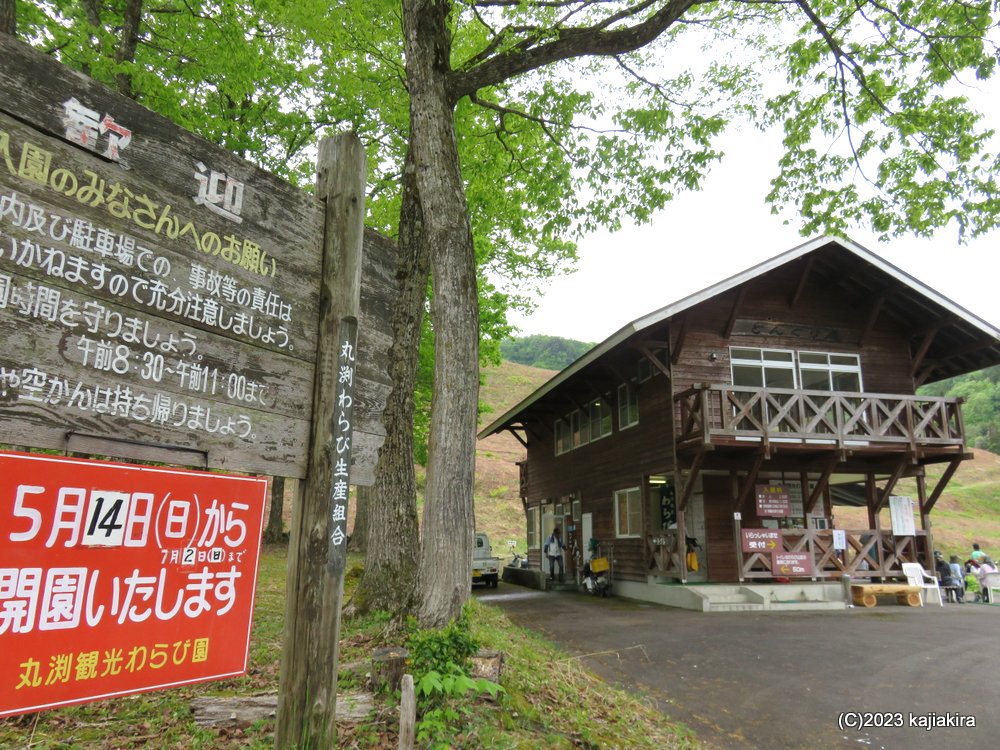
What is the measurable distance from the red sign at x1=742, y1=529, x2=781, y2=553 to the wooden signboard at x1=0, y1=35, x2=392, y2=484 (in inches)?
624

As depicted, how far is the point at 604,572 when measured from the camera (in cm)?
2055

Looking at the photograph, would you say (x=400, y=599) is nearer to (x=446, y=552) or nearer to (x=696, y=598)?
(x=446, y=552)

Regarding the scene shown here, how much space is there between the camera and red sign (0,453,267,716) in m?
2.14

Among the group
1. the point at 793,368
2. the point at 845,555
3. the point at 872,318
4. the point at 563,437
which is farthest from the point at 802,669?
the point at 563,437

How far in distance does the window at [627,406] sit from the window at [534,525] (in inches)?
379

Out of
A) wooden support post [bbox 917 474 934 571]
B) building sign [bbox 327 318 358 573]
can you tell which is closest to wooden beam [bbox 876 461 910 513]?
wooden support post [bbox 917 474 934 571]

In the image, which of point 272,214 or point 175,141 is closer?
point 175,141

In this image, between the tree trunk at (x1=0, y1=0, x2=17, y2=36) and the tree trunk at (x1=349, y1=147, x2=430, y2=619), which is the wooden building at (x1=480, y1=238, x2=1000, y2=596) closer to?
the tree trunk at (x1=349, y1=147, x2=430, y2=619)

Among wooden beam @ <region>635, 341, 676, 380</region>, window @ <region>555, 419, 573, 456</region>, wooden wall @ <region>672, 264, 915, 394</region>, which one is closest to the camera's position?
wooden beam @ <region>635, 341, 676, 380</region>

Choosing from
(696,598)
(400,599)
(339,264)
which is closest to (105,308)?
(339,264)

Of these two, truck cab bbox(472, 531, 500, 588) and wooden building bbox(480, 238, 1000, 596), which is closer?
wooden building bbox(480, 238, 1000, 596)

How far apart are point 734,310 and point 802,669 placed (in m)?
11.1

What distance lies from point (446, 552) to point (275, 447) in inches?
142

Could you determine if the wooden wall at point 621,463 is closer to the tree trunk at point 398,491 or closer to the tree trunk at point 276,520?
the tree trunk at point 398,491
